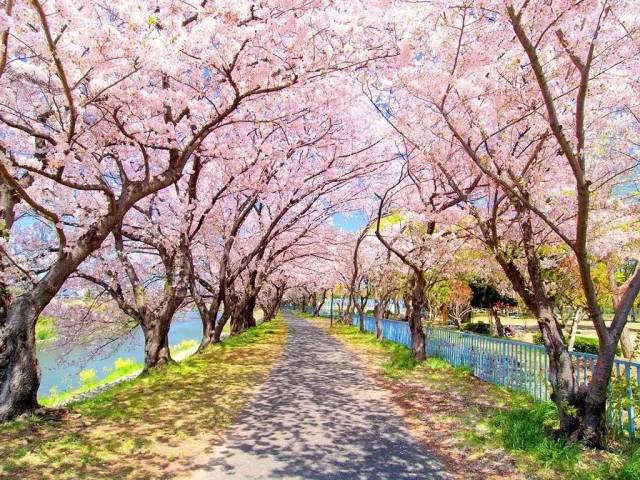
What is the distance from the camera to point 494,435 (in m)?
6.23

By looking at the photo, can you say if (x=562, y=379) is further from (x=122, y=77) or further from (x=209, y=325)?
(x=209, y=325)

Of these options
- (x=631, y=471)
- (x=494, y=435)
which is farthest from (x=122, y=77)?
(x=631, y=471)

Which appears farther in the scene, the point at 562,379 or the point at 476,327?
the point at 476,327

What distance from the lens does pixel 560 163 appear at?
32.2 ft

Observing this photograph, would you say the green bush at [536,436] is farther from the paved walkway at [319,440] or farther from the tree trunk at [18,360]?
the tree trunk at [18,360]

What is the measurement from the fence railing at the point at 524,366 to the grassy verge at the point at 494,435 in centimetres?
33

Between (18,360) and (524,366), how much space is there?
8.59 m

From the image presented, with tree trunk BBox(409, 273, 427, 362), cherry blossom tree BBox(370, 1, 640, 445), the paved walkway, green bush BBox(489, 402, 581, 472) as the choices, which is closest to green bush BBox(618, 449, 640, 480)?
green bush BBox(489, 402, 581, 472)

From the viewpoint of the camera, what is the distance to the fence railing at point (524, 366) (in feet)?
18.7

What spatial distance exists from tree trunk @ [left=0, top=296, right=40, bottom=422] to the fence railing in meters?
7.73

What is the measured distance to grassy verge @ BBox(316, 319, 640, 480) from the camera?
4.93 m

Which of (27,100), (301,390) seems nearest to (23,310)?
(27,100)

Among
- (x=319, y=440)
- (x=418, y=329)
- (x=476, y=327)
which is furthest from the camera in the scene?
(x=476, y=327)

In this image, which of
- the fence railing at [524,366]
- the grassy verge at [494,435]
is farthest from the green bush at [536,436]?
the fence railing at [524,366]
